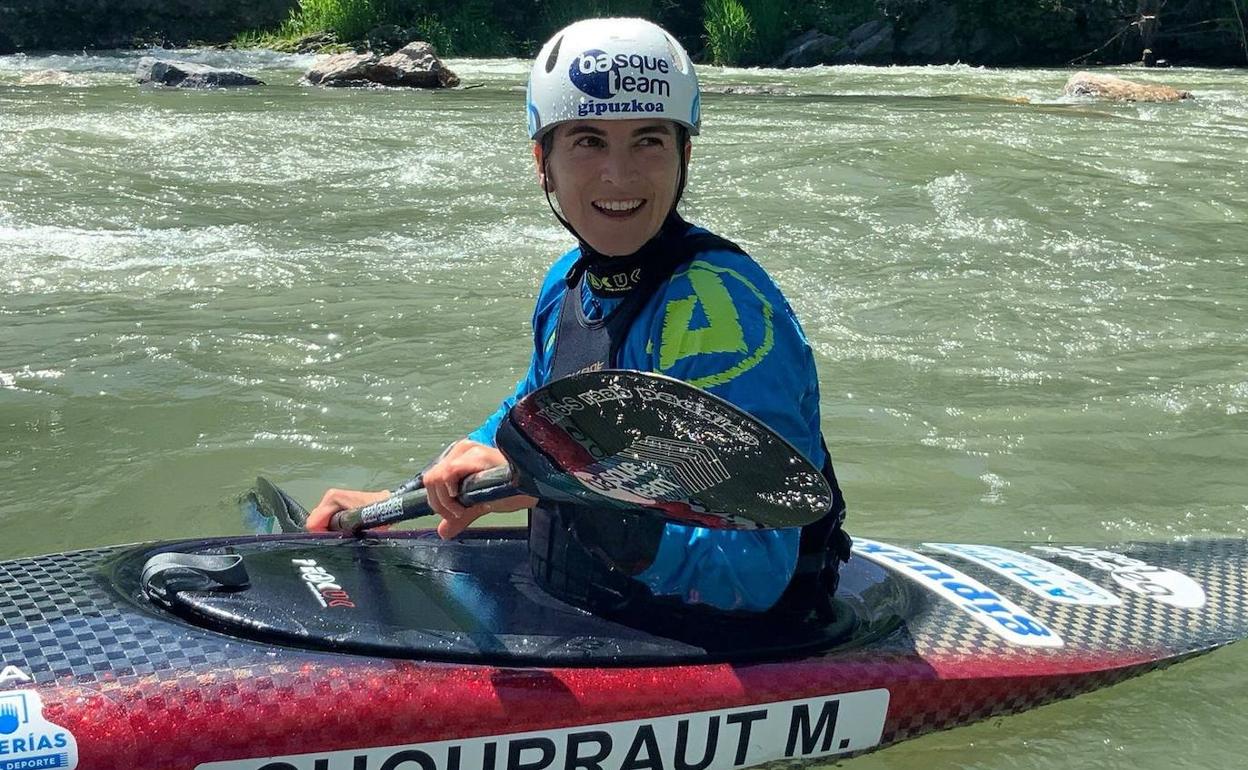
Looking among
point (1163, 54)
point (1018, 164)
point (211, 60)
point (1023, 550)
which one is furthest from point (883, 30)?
point (1023, 550)

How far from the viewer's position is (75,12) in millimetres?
25000

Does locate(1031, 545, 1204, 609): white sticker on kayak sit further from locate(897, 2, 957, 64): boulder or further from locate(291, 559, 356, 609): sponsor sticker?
locate(897, 2, 957, 64): boulder

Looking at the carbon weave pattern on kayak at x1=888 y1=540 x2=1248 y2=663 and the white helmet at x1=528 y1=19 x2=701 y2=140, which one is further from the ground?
the white helmet at x1=528 y1=19 x2=701 y2=140

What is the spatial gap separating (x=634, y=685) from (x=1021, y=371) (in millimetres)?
3543

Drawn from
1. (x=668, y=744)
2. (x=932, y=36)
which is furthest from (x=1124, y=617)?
(x=932, y=36)

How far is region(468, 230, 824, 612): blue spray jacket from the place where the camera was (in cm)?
204

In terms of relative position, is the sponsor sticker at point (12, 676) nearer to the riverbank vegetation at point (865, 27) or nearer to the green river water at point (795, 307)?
the green river water at point (795, 307)

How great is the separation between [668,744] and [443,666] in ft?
1.34

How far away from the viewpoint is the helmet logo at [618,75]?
2156 mm

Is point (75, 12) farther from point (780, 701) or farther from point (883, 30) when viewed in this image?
point (780, 701)

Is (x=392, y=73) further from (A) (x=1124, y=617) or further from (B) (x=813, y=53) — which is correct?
(A) (x=1124, y=617)

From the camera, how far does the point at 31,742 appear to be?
191 cm

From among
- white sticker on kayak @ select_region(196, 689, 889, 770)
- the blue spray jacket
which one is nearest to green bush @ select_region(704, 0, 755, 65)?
the blue spray jacket

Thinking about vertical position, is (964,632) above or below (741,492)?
below
